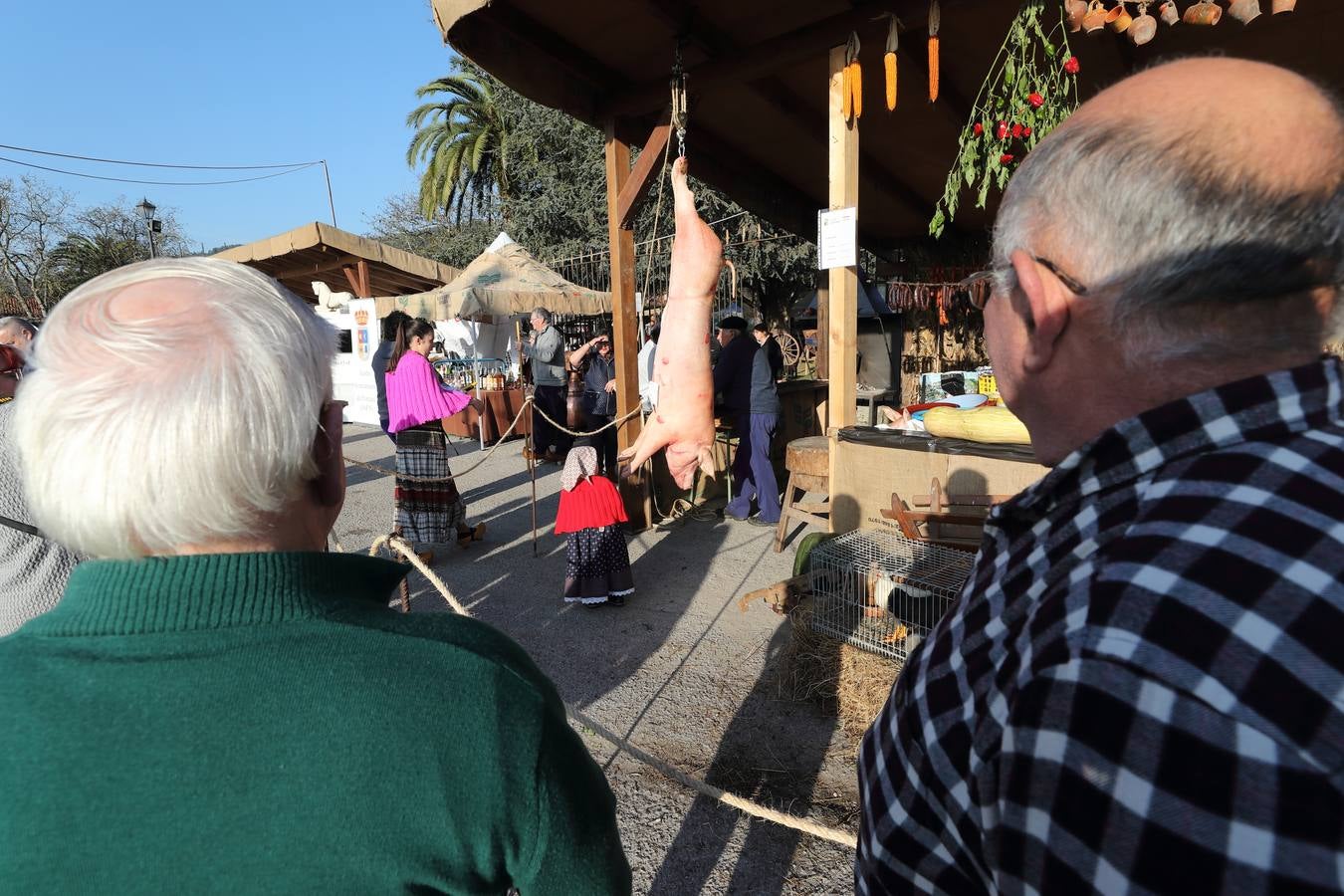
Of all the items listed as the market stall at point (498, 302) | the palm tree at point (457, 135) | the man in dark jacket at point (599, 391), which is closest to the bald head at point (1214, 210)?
the man in dark jacket at point (599, 391)

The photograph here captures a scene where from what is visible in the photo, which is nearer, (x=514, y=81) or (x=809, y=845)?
(x=809, y=845)

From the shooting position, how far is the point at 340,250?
13.7 metres

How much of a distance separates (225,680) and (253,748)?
0.26ft

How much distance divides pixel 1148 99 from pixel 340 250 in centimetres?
1520

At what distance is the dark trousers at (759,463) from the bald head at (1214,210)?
19.3 feet

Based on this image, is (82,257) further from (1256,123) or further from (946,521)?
(1256,123)

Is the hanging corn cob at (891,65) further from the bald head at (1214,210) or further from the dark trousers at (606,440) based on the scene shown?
the dark trousers at (606,440)

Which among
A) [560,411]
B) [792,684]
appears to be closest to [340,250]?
[560,411]

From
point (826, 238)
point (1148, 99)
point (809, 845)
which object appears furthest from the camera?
point (826, 238)

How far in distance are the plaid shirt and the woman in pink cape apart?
528cm

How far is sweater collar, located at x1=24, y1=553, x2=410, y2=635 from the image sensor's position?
30.6 inches

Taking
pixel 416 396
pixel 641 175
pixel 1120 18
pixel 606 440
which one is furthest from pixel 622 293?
pixel 1120 18

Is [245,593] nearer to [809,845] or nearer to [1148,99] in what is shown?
[1148,99]

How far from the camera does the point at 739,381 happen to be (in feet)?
21.8
